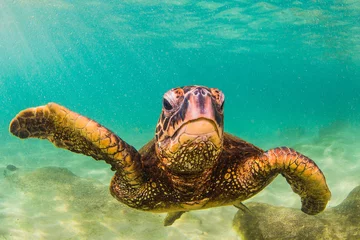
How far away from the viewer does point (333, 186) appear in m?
7.96

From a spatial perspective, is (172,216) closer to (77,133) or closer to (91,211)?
(91,211)

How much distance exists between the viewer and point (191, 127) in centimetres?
227

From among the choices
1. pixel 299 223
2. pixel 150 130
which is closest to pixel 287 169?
pixel 299 223

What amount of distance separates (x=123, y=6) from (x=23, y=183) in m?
20.3

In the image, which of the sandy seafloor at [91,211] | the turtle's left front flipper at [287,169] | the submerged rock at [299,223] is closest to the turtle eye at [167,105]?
the turtle's left front flipper at [287,169]

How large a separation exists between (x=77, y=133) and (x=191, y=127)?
129cm

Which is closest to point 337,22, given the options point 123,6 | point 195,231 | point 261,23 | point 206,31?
point 261,23

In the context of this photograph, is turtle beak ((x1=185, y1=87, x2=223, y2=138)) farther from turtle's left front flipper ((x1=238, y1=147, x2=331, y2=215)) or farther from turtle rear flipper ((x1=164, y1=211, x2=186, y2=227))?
turtle rear flipper ((x1=164, y1=211, x2=186, y2=227))

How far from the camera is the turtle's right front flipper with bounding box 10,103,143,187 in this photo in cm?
279

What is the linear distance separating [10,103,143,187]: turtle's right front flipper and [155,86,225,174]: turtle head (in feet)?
1.44

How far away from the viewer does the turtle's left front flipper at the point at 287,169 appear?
2.95 metres

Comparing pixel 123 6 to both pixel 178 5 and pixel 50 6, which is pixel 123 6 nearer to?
pixel 178 5

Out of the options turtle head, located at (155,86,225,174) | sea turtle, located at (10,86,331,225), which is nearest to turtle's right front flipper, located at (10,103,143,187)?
sea turtle, located at (10,86,331,225)

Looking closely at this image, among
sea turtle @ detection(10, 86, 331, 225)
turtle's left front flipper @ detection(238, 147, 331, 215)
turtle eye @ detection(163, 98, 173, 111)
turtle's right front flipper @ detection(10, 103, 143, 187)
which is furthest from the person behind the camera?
turtle's left front flipper @ detection(238, 147, 331, 215)
